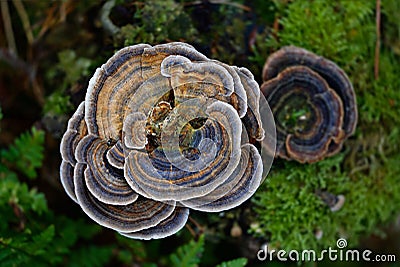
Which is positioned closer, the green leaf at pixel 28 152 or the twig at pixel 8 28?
→ the green leaf at pixel 28 152

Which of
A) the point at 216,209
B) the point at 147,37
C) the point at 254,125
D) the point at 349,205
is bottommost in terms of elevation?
the point at 349,205

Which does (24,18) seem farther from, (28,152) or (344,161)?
(344,161)

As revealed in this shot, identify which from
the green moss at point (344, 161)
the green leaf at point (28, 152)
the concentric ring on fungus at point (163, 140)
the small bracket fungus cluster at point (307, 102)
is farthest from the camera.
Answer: the green leaf at point (28, 152)

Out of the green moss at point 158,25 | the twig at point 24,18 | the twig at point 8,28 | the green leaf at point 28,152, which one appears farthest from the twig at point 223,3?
the twig at point 8,28

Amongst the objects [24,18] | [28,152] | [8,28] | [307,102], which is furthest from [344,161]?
[8,28]

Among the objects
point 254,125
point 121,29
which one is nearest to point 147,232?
point 254,125

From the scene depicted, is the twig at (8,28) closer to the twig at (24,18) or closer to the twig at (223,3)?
the twig at (24,18)

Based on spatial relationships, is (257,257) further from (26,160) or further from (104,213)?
(26,160)

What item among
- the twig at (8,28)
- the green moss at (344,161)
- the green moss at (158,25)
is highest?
the green moss at (158,25)
